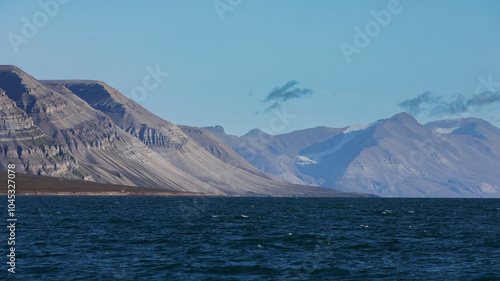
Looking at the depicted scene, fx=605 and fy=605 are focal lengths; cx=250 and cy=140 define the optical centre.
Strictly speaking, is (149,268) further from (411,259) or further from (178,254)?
(411,259)

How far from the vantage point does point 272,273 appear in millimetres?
51625

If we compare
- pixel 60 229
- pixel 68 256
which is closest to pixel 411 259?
pixel 68 256

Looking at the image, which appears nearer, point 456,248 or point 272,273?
point 272,273

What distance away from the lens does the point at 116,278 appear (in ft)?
158

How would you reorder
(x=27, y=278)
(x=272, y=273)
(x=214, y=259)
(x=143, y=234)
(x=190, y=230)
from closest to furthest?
(x=27, y=278) < (x=272, y=273) < (x=214, y=259) < (x=143, y=234) < (x=190, y=230)

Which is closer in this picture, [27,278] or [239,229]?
[27,278]

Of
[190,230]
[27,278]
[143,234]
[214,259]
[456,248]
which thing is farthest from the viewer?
[190,230]

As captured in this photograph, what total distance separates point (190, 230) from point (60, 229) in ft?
61.2

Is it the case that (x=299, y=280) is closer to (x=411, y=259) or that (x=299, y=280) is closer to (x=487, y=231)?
(x=411, y=259)

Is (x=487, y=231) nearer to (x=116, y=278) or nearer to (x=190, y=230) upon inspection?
(x=190, y=230)

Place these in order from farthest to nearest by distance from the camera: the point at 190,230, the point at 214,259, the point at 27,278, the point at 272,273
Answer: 1. the point at 190,230
2. the point at 214,259
3. the point at 272,273
4. the point at 27,278

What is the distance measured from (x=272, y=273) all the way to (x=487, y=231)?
53.1 metres

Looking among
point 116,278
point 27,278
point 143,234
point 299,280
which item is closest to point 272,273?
point 299,280

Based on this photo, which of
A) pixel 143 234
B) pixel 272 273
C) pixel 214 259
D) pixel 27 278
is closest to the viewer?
pixel 27 278
